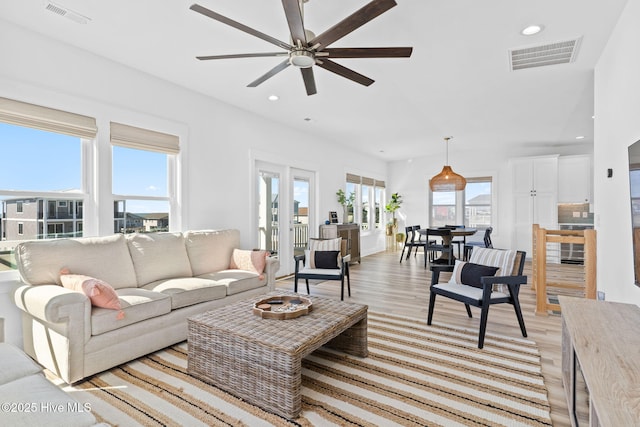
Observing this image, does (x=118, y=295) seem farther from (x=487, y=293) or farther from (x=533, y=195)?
(x=533, y=195)

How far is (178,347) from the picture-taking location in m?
2.88

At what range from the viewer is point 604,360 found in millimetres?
1340

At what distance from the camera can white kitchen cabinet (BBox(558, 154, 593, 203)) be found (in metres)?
7.12

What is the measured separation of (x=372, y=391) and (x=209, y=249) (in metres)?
2.50

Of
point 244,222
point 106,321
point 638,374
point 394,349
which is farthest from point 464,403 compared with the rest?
point 244,222

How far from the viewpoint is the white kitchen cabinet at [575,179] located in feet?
23.4

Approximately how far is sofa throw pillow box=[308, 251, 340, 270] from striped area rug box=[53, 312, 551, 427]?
1557 millimetres

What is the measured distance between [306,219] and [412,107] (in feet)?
9.12

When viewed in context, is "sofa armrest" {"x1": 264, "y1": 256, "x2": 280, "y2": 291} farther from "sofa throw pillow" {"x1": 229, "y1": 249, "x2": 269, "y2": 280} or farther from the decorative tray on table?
the decorative tray on table

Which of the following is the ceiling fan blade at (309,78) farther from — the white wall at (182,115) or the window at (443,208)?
the window at (443,208)

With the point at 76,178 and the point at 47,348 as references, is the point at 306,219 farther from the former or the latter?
the point at 47,348

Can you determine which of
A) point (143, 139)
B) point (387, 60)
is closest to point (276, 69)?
point (387, 60)

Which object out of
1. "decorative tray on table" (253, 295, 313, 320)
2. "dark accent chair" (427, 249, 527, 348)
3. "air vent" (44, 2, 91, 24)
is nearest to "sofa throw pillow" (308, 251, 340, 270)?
"dark accent chair" (427, 249, 527, 348)

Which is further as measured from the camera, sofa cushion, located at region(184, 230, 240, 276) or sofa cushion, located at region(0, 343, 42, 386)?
sofa cushion, located at region(184, 230, 240, 276)
